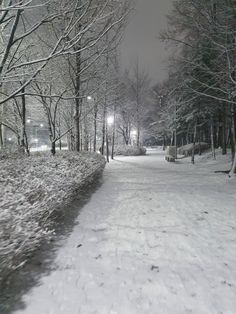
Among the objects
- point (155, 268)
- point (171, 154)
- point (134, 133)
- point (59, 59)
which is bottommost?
point (155, 268)

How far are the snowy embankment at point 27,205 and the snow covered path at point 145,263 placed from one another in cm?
50

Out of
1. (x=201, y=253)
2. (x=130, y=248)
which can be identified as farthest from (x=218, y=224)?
(x=130, y=248)

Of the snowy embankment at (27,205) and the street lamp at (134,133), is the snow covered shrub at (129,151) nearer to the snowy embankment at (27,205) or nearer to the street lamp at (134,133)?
the street lamp at (134,133)

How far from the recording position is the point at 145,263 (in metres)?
3.99

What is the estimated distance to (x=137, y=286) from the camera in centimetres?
336

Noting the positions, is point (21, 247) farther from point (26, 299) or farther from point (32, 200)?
point (32, 200)

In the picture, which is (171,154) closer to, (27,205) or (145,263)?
(145,263)

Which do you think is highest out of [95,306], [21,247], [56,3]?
[56,3]

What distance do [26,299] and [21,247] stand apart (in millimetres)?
590

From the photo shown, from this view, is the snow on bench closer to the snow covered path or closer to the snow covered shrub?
the snow covered shrub

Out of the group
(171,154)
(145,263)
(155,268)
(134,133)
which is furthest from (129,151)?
(155,268)

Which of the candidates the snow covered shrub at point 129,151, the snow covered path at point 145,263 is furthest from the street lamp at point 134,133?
the snow covered path at point 145,263

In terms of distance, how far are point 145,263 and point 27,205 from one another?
193cm

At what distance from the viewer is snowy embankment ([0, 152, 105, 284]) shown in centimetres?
324
